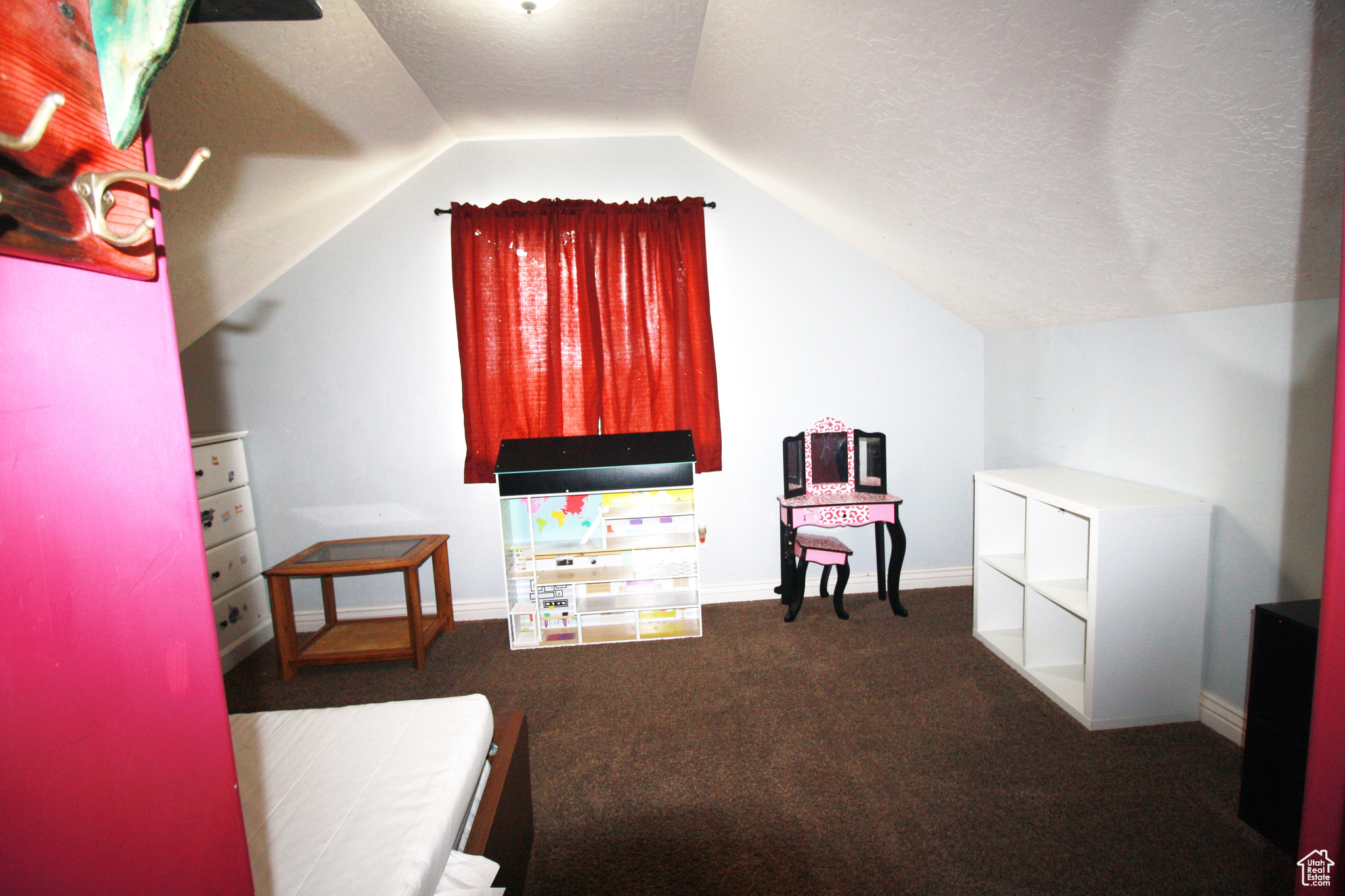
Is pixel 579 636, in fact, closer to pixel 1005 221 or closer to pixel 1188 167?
pixel 1005 221

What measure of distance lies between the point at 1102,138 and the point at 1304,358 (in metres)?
0.95

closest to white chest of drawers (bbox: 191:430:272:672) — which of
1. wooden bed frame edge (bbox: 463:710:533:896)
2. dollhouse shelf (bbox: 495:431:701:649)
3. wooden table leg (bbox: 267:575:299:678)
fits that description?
wooden table leg (bbox: 267:575:299:678)

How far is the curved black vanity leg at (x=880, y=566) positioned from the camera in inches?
120

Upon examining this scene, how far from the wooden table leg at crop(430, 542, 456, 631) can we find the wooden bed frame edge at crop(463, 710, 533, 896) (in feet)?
4.70

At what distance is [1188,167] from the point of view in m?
1.30

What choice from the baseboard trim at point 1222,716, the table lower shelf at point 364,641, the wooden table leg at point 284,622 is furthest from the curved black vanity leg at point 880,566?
the wooden table leg at point 284,622

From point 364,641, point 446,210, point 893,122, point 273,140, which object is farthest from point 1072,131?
point 364,641

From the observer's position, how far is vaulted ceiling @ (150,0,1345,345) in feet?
3.69

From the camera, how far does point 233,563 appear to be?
114 inches

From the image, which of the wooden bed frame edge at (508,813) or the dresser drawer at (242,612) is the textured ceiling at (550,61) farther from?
the dresser drawer at (242,612)

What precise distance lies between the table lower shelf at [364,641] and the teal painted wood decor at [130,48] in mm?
2541

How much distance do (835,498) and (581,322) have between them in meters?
1.58

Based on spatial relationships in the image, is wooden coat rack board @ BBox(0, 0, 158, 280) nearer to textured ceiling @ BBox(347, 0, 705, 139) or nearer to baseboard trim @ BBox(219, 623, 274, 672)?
textured ceiling @ BBox(347, 0, 705, 139)

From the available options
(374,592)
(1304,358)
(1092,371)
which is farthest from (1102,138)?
(374,592)
